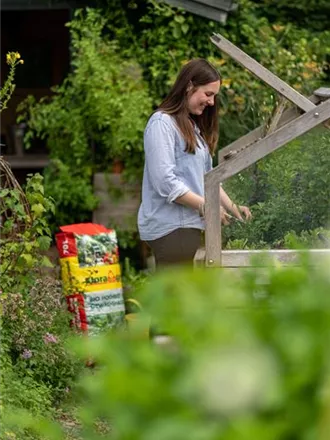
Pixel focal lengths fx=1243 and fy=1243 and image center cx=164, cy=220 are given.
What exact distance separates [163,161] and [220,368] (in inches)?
178

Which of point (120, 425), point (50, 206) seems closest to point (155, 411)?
point (120, 425)

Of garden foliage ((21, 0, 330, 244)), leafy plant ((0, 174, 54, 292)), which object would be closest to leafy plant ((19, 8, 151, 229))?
garden foliage ((21, 0, 330, 244))

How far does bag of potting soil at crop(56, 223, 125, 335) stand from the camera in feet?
25.0

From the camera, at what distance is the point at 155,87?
9.98 m

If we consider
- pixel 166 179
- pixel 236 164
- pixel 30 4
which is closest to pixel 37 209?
pixel 166 179

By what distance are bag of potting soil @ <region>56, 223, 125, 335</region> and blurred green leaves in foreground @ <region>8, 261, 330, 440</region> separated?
572cm

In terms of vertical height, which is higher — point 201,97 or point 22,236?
point 201,97

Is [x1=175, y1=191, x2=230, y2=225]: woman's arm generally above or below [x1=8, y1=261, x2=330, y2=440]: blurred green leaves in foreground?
below

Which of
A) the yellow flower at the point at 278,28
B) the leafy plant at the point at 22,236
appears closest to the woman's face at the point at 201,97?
the leafy plant at the point at 22,236

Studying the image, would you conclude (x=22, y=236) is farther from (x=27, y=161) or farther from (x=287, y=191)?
(x=27, y=161)

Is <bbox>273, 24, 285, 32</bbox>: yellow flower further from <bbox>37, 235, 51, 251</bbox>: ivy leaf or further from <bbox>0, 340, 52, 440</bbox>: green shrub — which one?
<bbox>0, 340, 52, 440</bbox>: green shrub

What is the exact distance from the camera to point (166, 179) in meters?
6.15

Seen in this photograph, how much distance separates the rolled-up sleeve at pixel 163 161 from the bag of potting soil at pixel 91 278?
1.59 metres

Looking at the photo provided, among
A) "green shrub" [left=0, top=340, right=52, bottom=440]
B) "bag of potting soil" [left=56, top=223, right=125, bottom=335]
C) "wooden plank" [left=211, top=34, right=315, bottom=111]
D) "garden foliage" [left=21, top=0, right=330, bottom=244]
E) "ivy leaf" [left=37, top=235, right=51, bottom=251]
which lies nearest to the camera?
"green shrub" [left=0, top=340, right=52, bottom=440]
